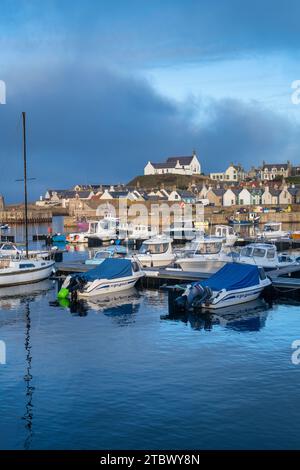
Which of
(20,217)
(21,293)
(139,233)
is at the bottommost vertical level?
(21,293)

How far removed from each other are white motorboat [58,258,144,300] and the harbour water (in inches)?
143

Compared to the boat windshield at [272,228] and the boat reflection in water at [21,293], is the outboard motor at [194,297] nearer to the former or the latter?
the boat reflection in water at [21,293]

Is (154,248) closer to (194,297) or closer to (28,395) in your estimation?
(194,297)

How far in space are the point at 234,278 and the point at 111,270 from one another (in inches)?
355

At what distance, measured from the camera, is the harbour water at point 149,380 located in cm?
1636

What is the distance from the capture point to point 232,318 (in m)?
30.6

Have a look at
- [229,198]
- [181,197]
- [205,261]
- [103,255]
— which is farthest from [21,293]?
[229,198]

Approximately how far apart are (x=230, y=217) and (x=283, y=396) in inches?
3895

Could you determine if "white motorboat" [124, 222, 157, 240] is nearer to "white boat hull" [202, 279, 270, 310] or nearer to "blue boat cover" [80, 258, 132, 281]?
"blue boat cover" [80, 258, 132, 281]

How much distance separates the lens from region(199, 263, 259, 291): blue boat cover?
33.1m

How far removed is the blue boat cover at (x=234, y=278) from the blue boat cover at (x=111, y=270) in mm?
6825

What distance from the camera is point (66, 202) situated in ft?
584

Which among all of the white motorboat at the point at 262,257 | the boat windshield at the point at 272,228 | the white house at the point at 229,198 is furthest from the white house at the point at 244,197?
the white motorboat at the point at 262,257
